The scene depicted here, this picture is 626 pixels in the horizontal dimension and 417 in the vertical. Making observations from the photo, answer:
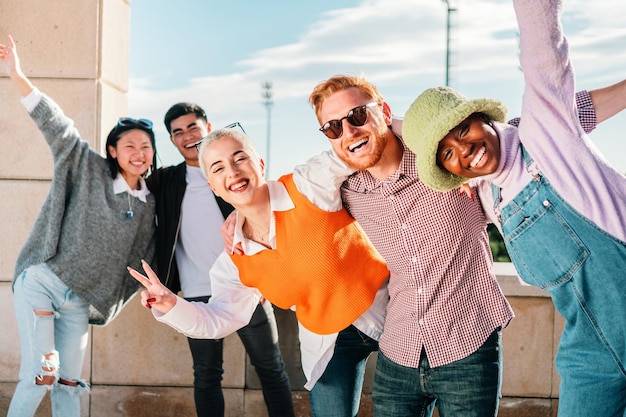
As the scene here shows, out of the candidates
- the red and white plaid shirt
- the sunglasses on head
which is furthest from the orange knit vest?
the sunglasses on head

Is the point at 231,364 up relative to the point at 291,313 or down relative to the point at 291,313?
down

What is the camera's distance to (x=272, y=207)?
10.6 feet

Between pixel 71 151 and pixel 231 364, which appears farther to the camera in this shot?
pixel 231 364

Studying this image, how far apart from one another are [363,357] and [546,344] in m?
2.60

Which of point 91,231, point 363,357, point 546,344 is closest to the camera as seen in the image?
point 363,357

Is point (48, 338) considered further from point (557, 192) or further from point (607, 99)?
point (607, 99)

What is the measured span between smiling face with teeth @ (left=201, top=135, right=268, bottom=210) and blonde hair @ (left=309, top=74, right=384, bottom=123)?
43cm

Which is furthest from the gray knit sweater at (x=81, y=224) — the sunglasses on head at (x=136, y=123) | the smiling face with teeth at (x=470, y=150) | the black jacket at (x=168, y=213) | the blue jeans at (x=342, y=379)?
the smiling face with teeth at (x=470, y=150)

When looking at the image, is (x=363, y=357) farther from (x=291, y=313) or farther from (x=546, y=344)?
(x=546, y=344)

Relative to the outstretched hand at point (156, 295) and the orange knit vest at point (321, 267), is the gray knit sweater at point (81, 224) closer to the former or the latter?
the outstretched hand at point (156, 295)

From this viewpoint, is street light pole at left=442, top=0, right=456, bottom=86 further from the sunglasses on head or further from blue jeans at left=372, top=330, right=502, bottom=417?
blue jeans at left=372, top=330, right=502, bottom=417

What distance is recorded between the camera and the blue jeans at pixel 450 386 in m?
2.76

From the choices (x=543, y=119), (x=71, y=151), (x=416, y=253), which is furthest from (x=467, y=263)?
(x=71, y=151)

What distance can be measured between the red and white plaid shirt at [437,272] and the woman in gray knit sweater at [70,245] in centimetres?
205
